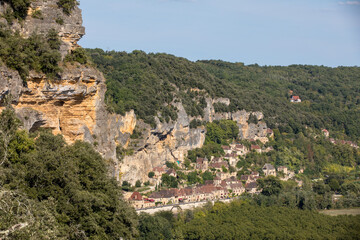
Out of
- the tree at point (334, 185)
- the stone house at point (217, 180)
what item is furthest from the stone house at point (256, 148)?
the stone house at point (217, 180)

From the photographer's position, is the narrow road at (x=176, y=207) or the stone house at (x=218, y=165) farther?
the stone house at (x=218, y=165)

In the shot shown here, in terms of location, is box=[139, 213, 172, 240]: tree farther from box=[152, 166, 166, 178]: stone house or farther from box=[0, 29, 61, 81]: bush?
box=[0, 29, 61, 81]: bush

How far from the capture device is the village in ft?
192

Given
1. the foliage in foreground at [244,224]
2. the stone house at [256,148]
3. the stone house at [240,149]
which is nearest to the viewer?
→ the foliage in foreground at [244,224]

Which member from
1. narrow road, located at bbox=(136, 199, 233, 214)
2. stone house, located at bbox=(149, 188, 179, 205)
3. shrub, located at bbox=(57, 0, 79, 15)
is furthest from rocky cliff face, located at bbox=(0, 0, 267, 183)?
stone house, located at bbox=(149, 188, 179, 205)

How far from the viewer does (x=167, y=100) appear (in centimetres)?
7375

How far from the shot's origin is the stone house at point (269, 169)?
78250mm

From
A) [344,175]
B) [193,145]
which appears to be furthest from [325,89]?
[193,145]

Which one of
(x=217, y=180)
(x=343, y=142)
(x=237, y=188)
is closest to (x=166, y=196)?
(x=217, y=180)

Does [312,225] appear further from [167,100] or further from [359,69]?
[359,69]

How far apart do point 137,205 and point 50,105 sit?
28.8 m

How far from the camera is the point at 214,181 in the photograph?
2746 inches

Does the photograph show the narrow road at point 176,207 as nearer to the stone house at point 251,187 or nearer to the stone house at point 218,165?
the stone house at point 251,187

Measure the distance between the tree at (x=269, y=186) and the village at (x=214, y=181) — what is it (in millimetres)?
880
